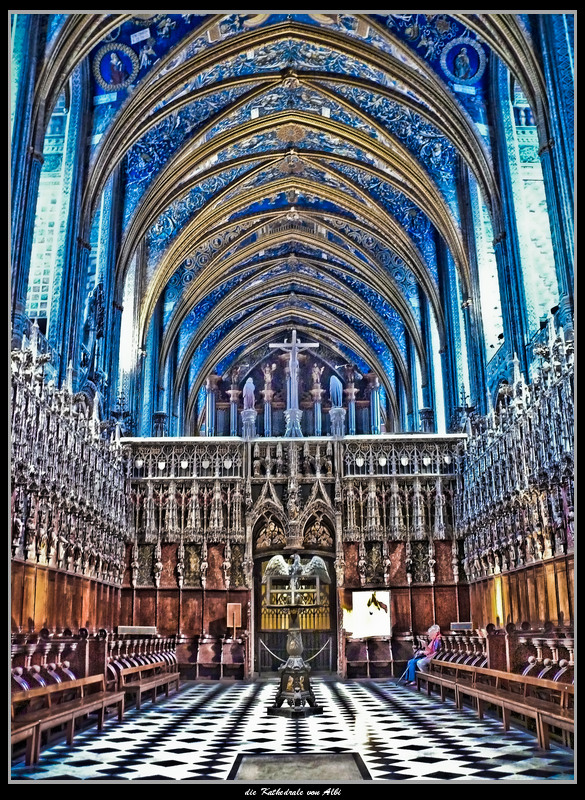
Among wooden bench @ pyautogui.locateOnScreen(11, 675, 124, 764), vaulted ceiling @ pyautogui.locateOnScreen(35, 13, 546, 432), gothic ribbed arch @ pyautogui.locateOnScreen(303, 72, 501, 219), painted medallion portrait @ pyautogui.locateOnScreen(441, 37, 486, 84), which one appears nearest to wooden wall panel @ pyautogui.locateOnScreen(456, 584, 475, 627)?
vaulted ceiling @ pyautogui.locateOnScreen(35, 13, 546, 432)

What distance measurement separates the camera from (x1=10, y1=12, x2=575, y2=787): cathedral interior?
1092 cm

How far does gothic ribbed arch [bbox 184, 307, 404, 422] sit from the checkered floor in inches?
904

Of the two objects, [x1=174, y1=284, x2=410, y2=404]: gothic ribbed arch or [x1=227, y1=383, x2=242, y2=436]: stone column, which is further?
[x1=227, y1=383, x2=242, y2=436]: stone column

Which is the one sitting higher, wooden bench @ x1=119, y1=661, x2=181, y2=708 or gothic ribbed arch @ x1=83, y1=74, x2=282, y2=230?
gothic ribbed arch @ x1=83, y1=74, x2=282, y2=230

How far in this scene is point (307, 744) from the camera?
8.45 m

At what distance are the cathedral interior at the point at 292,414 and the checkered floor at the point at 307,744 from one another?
81mm

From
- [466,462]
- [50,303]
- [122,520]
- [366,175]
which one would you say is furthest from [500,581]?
[366,175]

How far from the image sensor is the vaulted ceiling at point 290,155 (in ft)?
59.5

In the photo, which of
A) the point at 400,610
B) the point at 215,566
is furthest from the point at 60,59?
the point at 400,610

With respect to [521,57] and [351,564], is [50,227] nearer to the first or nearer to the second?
[521,57]

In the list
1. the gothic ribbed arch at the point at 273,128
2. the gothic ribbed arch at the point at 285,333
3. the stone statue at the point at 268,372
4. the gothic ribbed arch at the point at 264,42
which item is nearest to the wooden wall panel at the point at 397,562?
the gothic ribbed arch at the point at 273,128

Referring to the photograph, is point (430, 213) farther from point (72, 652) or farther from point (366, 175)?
point (72, 652)

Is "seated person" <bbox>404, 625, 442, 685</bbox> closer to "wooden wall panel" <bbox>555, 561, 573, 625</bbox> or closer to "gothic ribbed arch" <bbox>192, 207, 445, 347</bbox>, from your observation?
"wooden wall panel" <bbox>555, 561, 573, 625</bbox>
